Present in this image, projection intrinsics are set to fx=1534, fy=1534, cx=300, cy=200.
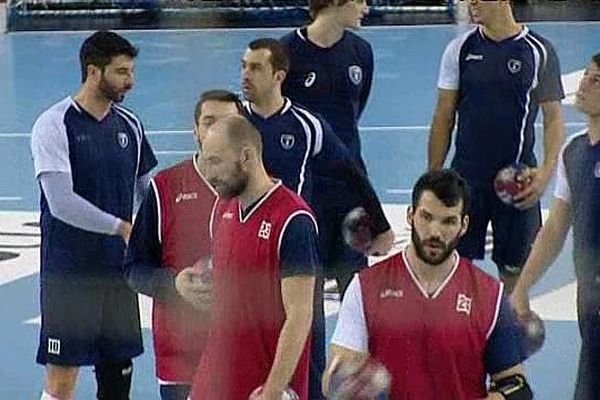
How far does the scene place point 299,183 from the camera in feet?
5.84

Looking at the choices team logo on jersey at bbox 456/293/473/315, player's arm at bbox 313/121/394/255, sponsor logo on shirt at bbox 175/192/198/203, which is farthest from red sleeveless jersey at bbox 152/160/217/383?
team logo on jersey at bbox 456/293/473/315

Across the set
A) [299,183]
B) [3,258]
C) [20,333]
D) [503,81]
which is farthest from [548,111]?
[3,258]

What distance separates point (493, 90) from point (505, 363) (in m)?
0.65

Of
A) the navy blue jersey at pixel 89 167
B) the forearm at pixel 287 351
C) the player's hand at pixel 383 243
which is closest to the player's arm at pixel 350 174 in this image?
the player's hand at pixel 383 243

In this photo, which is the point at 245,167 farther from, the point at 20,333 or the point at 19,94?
the point at 19,94

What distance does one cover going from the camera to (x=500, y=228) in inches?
77.7

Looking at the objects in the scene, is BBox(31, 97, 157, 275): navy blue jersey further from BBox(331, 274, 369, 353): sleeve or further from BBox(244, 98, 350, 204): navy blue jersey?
BBox(331, 274, 369, 353): sleeve

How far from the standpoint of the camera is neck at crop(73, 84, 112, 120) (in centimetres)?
178

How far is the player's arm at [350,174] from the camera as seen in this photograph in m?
1.81

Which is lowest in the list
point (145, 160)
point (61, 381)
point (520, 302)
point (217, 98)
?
point (61, 381)

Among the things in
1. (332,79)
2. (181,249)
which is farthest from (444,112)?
(181,249)

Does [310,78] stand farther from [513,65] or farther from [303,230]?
[303,230]

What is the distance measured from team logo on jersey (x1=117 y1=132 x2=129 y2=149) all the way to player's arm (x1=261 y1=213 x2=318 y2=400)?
417 mm

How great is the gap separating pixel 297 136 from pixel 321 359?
266 millimetres
